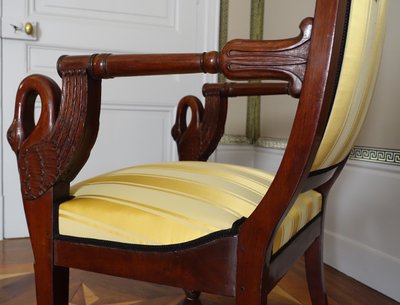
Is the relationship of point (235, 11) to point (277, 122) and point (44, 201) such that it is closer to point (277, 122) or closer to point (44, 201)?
point (277, 122)

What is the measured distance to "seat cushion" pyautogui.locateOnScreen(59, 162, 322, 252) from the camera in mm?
457

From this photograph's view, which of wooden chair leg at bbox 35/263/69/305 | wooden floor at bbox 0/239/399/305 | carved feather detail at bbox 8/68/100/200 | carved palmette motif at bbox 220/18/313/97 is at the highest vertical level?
carved palmette motif at bbox 220/18/313/97

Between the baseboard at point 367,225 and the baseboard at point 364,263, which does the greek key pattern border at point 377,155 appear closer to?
the baseboard at point 367,225

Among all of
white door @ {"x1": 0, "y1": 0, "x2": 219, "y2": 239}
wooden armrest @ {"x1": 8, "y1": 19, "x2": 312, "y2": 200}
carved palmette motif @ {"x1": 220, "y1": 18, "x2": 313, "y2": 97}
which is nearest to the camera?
carved palmette motif @ {"x1": 220, "y1": 18, "x2": 313, "y2": 97}

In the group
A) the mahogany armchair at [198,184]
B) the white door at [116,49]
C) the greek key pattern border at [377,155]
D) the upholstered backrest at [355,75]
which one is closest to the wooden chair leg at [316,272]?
the mahogany armchair at [198,184]

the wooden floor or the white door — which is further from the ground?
the white door

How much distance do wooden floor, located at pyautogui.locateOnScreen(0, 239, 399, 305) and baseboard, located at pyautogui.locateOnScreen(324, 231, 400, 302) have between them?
0.07 feet

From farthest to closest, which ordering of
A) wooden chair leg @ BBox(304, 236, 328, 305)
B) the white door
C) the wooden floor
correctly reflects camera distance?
the white door < the wooden floor < wooden chair leg @ BBox(304, 236, 328, 305)

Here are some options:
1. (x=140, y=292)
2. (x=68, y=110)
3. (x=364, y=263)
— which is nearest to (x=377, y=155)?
(x=364, y=263)

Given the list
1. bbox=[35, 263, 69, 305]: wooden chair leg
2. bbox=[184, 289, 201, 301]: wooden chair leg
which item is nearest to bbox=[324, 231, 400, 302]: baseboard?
bbox=[184, 289, 201, 301]: wooden chair leg

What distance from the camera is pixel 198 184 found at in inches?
21.5

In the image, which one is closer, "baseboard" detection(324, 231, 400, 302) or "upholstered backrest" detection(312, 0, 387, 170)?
"upholstered backrest" detection(312, 0, 387, 170)

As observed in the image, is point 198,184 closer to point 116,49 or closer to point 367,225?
point 367,225

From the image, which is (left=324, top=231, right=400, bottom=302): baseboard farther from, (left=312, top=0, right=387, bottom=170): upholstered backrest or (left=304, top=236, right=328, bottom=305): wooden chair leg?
(left=312, top=0, right=387, bottom=170): upholstered backrest
